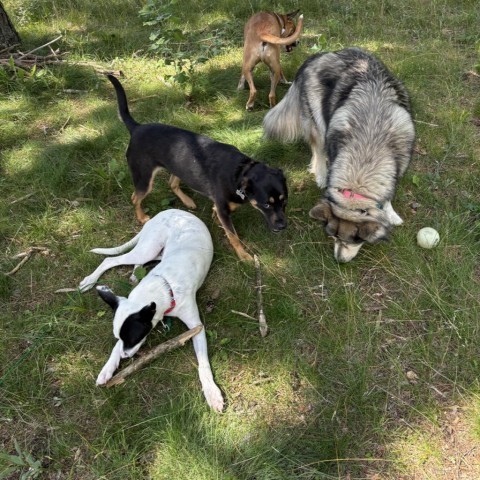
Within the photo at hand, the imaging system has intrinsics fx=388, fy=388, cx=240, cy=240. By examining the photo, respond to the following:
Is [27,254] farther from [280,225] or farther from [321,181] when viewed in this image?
[321,181]

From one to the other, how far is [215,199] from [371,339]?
186 centimetres

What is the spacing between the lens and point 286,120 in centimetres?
453

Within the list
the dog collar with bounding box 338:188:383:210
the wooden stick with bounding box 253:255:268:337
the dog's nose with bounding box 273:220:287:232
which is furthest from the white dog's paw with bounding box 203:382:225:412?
the dog collar with bounding box 338:188:383:210

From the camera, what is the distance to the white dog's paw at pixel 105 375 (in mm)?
2877

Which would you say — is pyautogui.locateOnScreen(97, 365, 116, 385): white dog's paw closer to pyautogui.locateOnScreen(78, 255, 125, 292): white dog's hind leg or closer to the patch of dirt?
pyautogui.locateOnScreen(78, 255, 125, 292): white dog's hind leg

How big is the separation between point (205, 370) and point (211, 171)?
1809 millimetres

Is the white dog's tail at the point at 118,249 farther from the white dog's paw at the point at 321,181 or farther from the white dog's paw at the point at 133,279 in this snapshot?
→ the white dog's paw at the point at 321,181

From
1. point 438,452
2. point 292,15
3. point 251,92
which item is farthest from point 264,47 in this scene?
point 438,452

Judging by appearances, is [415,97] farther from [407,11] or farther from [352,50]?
[407,11]

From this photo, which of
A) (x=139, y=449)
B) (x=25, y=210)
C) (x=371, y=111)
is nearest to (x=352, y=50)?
(x=371, y=111)

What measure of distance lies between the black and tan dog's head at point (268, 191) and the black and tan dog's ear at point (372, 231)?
67 cm

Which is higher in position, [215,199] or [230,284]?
[215,199]

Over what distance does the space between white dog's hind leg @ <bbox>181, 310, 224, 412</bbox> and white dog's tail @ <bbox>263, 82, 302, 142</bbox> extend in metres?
2.56

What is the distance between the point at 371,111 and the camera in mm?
3418
